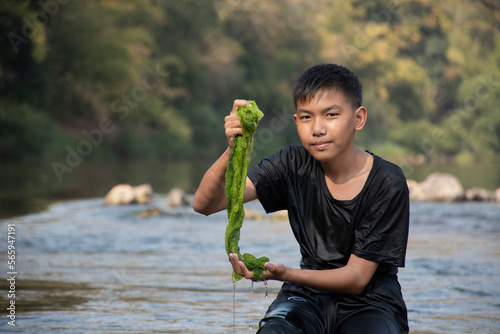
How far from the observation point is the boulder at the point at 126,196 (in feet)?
46.3

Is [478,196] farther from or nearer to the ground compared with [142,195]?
farther from the ground

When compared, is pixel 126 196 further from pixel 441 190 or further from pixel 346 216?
pixel 346 216

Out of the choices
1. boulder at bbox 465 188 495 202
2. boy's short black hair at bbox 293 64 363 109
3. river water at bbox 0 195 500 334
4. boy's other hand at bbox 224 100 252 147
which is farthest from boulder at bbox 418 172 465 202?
boy's other hand at bbox 224 100 252 147

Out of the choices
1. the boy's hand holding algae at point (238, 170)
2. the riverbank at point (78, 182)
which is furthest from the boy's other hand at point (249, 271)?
the riverbank at point (78, 182)

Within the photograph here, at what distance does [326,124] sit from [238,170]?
42 cm

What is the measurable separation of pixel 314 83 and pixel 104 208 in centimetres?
1052

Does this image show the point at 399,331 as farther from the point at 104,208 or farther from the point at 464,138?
the point at 464,138

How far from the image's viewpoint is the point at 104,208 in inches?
528

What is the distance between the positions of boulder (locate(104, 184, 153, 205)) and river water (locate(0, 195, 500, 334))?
1513mm

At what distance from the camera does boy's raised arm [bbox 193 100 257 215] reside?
10.2 ft

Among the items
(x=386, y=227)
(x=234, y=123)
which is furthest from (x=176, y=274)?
(x=234, y=123)

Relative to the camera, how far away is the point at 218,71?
36969 millimetres

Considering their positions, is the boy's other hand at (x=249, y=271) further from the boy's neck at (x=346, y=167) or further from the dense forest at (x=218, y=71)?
the dense forest at (x=218, y=71)

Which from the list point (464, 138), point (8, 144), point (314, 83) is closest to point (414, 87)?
point (464, 138)
